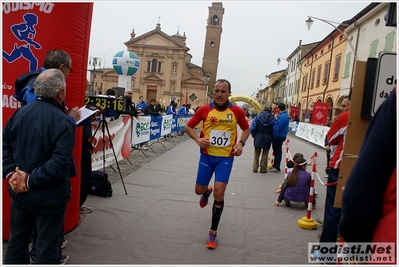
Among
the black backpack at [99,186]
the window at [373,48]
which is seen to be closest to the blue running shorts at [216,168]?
the black backpack at [99,186]

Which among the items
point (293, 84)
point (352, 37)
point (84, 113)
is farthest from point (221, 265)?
point (293, 84)

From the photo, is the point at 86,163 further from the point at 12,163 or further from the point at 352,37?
the point at 352,37

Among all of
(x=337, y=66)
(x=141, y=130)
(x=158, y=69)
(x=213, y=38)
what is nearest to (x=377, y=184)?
(x=141, y=130)

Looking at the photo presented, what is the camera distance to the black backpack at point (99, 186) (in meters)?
5.86

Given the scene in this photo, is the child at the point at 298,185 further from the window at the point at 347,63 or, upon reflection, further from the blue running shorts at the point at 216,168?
the window at the point at 347,63

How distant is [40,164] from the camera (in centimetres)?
257

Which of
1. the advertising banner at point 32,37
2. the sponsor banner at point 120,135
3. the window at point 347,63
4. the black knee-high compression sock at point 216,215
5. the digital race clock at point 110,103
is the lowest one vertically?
the black knee-high compression sock at point 216,215

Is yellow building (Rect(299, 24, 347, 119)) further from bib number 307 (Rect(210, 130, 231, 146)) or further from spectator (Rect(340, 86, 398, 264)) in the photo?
spectator (Rect(340, 86, 398, 264))

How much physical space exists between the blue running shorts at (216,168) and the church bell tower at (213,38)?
85945mm

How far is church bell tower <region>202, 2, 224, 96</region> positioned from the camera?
3546 inches

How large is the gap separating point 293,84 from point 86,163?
52318mm

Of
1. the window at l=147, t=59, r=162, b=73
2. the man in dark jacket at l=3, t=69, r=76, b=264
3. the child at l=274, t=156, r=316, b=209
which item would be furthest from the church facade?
the man in dark jacket at l=3, t=69, r=76, b=264

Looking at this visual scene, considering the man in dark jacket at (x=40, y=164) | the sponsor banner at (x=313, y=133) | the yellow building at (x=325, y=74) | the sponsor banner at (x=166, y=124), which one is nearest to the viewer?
the man in dark jacket at (x=40, y=164)

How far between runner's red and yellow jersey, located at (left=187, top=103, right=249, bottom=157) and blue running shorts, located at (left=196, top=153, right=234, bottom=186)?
2.6 inches
